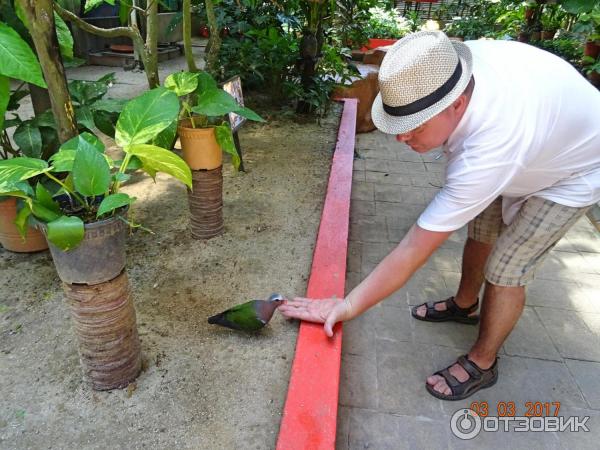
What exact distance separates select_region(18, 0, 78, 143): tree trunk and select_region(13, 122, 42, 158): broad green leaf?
0.53 meters

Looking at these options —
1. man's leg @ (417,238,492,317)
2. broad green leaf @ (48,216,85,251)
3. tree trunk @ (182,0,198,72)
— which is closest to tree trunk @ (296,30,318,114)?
tree trunk @ (182,0,198,72)

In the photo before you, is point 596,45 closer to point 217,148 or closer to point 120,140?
point 217,148

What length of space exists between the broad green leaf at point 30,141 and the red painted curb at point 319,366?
52.3 inches

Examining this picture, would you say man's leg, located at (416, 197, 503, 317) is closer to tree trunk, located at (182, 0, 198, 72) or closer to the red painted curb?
the red painted curb

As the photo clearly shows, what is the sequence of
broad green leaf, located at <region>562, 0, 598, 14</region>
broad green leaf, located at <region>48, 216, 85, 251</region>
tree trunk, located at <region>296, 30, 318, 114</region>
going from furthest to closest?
broad green leaf, located at <region>562, 0, 598, 14</region>
tree trunk, located at <region>296, 30, 318, 114</region>
broad green leaf, located at <region>48, 216, 85, 251</region>

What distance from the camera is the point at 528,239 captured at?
1613mm

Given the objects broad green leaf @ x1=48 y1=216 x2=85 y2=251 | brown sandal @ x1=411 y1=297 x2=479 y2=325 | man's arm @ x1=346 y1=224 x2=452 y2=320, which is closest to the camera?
broad green leaf @ x1=48 y1=216 x2=85 y2=251

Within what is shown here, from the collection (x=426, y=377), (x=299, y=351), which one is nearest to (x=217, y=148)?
(x=299, y=351)

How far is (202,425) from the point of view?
1490mm

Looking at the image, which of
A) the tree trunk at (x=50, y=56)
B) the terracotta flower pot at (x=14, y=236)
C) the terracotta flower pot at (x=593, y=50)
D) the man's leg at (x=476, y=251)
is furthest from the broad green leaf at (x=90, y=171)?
the terracotta flower pot at (x=593, y=50)

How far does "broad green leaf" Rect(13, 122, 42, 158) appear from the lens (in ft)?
6.42

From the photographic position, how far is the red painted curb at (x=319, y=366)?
4.74 feet

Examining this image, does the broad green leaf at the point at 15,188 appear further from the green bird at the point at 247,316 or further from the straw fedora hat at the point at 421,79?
the straw fedora hat at the point at 421,79

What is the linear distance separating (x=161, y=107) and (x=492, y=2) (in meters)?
14.3
